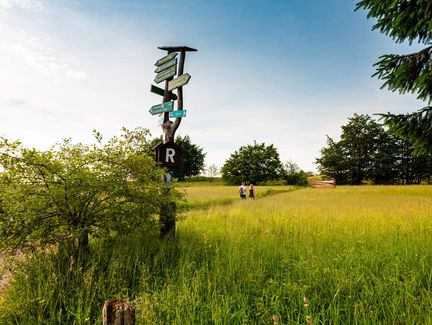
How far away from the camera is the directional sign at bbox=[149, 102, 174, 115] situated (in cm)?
590

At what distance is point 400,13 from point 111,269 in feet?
22.5

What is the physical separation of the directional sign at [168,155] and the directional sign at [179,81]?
52.0 inches

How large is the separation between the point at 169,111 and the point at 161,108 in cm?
24

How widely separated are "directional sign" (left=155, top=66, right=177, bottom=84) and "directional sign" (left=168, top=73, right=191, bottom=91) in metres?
0.17

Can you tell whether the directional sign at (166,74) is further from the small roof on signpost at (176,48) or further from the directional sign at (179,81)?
the small roof on signpost at (176,48)

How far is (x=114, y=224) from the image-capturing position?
414cm

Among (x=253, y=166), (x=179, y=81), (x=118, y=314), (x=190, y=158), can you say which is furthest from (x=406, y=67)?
(x=190, y=158)

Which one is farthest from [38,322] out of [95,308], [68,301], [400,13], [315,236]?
[400,13]

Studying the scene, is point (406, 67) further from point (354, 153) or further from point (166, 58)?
point (354, 153)

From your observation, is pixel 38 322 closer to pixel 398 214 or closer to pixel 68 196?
pixel 68 196

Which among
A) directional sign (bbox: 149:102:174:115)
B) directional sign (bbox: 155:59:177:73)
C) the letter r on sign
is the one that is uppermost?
directional sign (bbox: 155:59:177:73)

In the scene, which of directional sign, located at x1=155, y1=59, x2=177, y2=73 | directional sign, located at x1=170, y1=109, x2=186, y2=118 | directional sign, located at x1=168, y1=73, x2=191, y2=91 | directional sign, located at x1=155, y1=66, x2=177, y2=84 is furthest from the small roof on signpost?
directional sign, located at x1=170, y1=109, x2=186, y2=118

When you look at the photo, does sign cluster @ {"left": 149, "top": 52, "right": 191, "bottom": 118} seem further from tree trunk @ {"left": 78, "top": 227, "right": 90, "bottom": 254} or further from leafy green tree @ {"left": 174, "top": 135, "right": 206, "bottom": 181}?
leafy green tree @ {"left": 174, "top": 135, "right": 206, "bottom": 181}

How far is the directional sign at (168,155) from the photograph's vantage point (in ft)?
18.6
